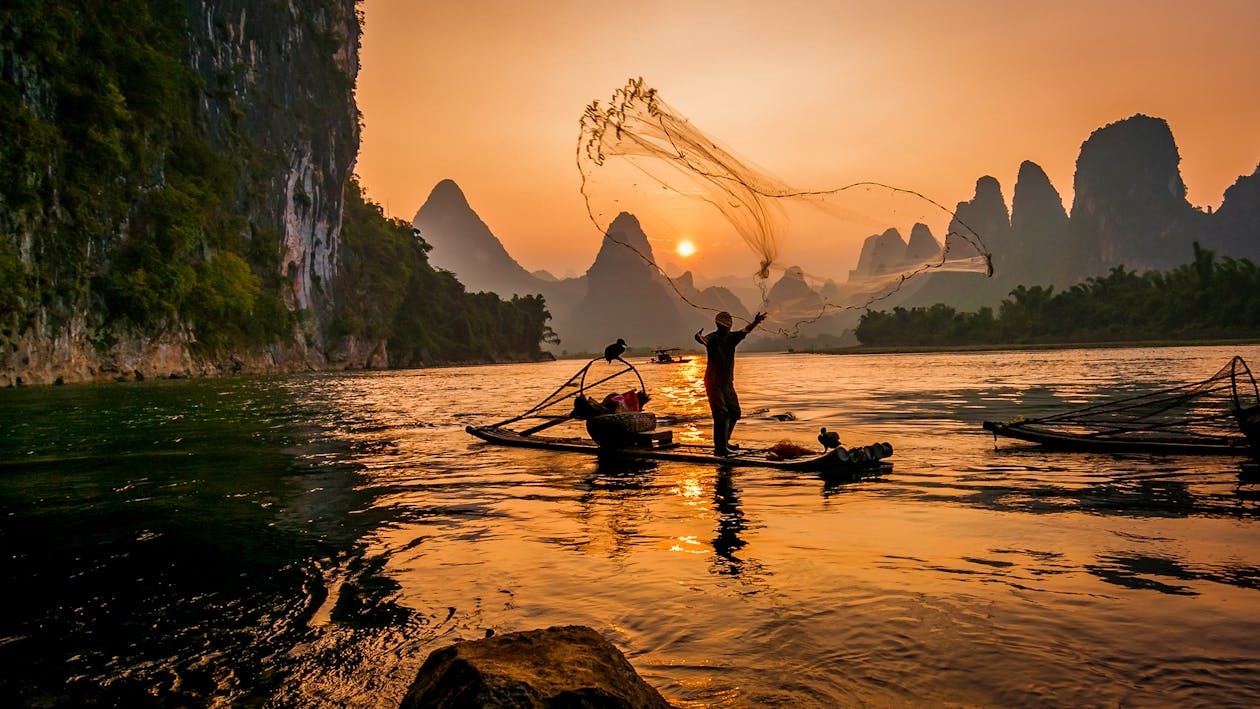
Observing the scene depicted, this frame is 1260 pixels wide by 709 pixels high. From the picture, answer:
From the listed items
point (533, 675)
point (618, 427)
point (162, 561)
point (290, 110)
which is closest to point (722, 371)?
point (618, 427)

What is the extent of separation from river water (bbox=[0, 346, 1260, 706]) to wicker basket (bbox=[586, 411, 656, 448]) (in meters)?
0.62

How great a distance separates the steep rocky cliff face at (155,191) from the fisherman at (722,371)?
45.0 metres

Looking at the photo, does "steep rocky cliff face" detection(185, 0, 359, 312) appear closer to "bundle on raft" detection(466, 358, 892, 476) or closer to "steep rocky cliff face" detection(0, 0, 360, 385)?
"steep rocky cliff face" detection(0, 0, 360, 385)

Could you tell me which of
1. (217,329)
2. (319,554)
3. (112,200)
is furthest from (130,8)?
(319,554)

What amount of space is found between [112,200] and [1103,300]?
12808 cm

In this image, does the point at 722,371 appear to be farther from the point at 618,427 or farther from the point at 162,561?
the point at 162,561

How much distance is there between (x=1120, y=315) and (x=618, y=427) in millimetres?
124910

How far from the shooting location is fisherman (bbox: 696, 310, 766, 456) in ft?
45.1

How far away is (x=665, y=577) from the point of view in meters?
7.15

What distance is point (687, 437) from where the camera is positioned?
2011cm

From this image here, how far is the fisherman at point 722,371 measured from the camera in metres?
13.7

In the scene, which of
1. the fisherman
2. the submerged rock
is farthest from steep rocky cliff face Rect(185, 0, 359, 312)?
the submerged rock

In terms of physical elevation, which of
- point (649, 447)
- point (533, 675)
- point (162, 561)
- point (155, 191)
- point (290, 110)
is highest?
point (290, 110)

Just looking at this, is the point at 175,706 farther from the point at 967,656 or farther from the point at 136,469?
the point at 136,469
